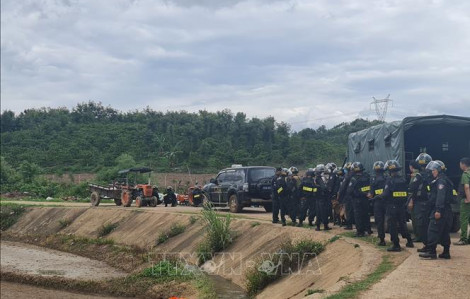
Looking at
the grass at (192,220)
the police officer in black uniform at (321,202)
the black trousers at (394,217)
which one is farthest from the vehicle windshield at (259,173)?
the black trousers at (394,217)

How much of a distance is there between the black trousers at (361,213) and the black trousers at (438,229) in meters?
2.98

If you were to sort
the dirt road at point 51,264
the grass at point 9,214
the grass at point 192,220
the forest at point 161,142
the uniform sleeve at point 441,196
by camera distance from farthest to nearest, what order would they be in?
the forest at point 161,142, the grass at point 9,214, the grass at point 192,220, the dirt road at point 51,264, the uniform sleeve at point 441,196

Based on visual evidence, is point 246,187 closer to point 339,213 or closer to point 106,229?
point 339,213

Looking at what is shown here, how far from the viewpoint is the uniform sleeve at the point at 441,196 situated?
1045 centimetres

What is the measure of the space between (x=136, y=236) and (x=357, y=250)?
11.4 meters

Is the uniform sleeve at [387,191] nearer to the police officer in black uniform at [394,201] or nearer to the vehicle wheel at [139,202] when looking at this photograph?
the police officer in black uniform at [394,201]

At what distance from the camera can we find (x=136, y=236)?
846 inches

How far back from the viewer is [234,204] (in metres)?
22.1

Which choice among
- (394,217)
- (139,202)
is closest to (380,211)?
(394,217)

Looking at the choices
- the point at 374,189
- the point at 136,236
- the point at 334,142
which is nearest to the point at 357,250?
the point at 374,189

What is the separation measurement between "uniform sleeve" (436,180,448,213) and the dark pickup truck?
36.3 feet

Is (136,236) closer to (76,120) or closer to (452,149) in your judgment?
(452,149)

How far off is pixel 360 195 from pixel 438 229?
3091mm

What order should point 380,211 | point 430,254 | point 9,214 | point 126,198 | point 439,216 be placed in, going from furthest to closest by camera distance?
1. point 9,214
2. point 126,198
3. point 380,211
4. point 430,254
5. point 439,216
